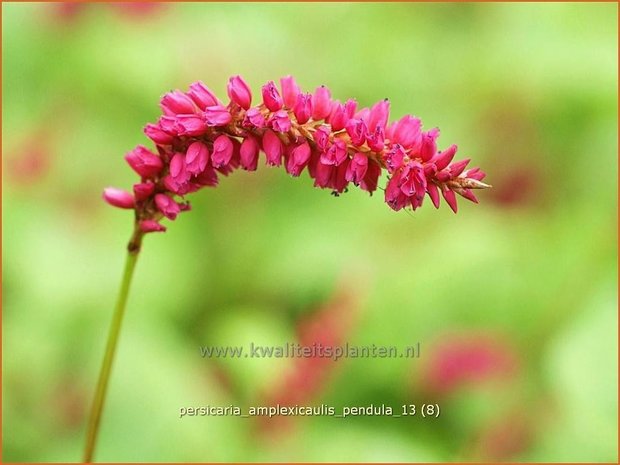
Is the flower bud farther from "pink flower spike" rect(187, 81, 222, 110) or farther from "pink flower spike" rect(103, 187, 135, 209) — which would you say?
"pink flower spike" rect(103, 187, 135, 209)

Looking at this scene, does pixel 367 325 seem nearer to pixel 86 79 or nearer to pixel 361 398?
pixel 361 398

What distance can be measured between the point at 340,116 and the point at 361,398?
76.2 inches

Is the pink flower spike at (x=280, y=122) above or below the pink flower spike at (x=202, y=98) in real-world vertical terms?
below

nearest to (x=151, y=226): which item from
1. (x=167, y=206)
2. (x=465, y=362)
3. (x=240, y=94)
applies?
(x=167, y=206)

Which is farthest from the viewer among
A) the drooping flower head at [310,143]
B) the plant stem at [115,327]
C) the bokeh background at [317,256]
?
the bokeh background at [317,256]

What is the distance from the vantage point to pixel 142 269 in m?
3.26

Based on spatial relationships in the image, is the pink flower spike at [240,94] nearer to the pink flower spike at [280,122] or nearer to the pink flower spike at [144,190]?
the pink flower spike at [280,122]

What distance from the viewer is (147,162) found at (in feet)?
4.44

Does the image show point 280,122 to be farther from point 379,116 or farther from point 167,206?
point 167,206

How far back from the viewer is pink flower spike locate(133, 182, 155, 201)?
1379 millimetres

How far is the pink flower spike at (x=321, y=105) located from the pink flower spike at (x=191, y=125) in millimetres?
161

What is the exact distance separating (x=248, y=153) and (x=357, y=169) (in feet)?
0.54

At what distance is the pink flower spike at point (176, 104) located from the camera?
4.20 feet

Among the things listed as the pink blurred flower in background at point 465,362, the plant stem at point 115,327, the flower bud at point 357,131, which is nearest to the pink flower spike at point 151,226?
the plant stem at point 115,327
